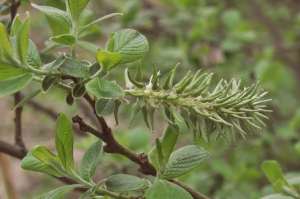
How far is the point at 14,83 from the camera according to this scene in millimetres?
470

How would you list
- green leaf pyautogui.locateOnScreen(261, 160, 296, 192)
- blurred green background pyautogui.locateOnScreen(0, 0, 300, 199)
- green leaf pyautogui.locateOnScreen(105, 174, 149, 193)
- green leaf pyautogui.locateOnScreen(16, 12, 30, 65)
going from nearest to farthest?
1. green leaf pyautogui.locateOnScreen(16, 12, 30, 65)
2. green leaf pyautogui.locateOnScreen(105, 174, 149, 193)
3. green leaf pyautogui.locateOnScreen(261, 160, 296, 192)
4. blurred green background pyautogui.locateOnScreen(0, 0, 300, 199)

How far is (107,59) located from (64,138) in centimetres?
12

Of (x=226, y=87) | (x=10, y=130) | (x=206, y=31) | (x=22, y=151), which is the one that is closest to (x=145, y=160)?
(x=226, y=87)

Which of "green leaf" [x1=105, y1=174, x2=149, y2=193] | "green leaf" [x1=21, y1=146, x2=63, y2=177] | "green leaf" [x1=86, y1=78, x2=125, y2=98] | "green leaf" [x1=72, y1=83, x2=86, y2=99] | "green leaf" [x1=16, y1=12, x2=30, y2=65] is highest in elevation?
"green leaf" [x1=16, y1=12, x2=30, y2=65]

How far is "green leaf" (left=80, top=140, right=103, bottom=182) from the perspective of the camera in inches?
21.7

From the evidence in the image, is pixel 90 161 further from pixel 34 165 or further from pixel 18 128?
pixel 18 128

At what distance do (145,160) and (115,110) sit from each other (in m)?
0.09

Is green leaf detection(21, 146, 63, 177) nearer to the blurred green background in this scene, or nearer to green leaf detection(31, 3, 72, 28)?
green leaf detection(31, 3, 72, 28)

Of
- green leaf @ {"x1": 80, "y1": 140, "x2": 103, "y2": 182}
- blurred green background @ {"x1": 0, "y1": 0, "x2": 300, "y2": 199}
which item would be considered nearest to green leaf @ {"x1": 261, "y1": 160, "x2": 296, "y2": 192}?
blurred green background @ {"x1": 0, "y1": 0, "x2": 300, "y2": 199}

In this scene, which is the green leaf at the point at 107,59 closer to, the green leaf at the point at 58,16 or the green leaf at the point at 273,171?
the green leaf at the point at 58,16

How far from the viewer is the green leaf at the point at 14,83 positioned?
462 mm

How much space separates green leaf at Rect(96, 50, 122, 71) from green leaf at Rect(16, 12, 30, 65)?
7 cm

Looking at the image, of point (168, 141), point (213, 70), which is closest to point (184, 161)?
point (168, 141)

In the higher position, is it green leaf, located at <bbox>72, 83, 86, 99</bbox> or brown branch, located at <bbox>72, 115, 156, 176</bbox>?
green leaf, located at <bbox>72, 83, 86, 99</bbox>
